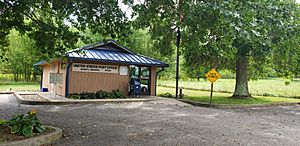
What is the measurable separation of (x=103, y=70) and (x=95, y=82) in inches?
34.6

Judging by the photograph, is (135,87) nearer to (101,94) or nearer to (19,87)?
(101,94)

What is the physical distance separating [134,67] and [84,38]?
30.3 ft

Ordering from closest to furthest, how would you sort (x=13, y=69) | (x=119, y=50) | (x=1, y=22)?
(x=1, y=22), (x=119, y=50), (x=13, y=69)

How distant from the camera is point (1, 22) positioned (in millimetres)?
7027

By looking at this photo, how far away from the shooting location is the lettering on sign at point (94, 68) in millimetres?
15172

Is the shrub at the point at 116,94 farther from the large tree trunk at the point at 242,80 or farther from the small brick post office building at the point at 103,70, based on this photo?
the large tree trunk at the point at 242,80

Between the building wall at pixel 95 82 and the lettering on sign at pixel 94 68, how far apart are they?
0.18 meters

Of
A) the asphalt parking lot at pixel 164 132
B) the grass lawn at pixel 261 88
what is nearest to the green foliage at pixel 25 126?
the asphalt parking lot at pixel 164 132

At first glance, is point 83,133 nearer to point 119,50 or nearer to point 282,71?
Answer: point 119,50

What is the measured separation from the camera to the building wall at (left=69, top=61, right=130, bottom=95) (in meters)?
15.1

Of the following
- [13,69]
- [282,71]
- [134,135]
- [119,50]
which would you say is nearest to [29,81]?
[13,69]

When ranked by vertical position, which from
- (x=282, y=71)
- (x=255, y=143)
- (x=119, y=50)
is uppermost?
(x=119, y=50)

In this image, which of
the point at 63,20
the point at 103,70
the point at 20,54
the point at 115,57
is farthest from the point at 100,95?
the point at 20,54

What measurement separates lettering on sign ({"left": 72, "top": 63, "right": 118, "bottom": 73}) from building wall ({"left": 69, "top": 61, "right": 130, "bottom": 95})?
18 centimetres
